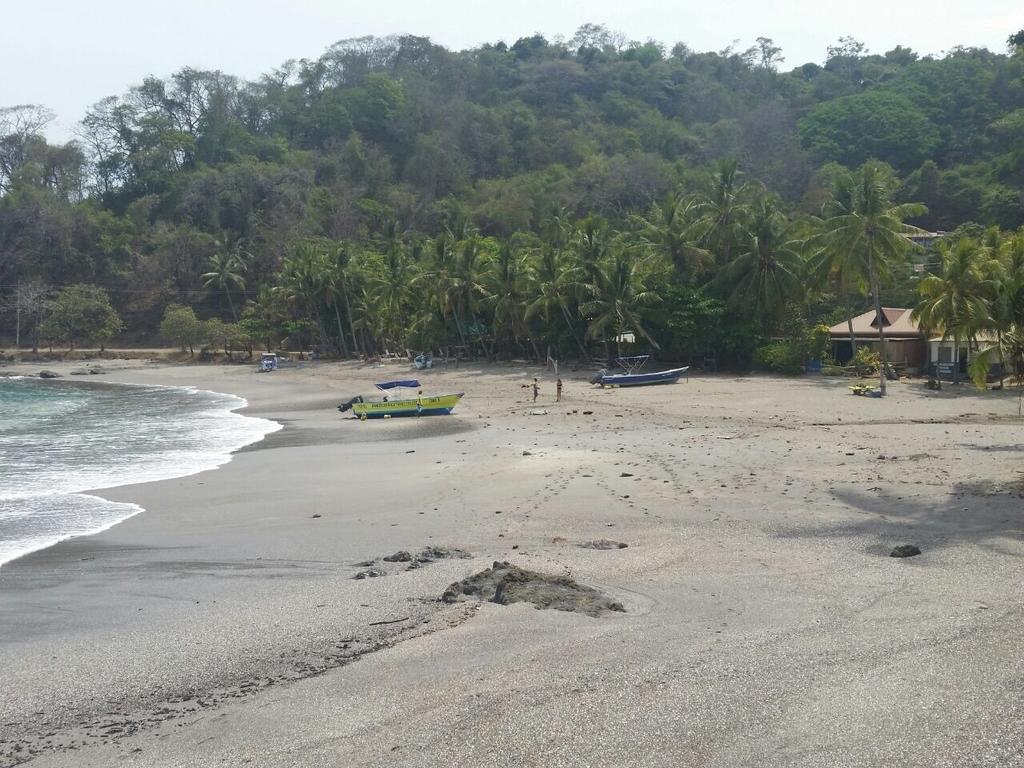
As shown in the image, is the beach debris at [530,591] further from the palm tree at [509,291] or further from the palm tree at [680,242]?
the palm tree at [509,291]

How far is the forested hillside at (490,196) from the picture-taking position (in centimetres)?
4209

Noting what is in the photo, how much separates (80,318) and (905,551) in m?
73.1

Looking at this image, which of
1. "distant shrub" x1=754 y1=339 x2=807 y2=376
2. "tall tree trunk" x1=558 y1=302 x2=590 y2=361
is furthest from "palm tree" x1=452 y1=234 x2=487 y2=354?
"distant shrub" x1=754 y1=339 x2=807 y2=376

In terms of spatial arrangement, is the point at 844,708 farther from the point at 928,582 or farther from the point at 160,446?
the point at 160,446

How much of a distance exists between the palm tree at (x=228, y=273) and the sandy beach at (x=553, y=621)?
190 ft

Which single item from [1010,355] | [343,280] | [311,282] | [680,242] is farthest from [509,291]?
[1010,355]

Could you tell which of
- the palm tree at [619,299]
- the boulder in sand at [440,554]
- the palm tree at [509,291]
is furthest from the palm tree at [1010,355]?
the palm tree at [509,291]

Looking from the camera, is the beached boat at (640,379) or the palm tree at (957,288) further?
the beached boat at (640,379)

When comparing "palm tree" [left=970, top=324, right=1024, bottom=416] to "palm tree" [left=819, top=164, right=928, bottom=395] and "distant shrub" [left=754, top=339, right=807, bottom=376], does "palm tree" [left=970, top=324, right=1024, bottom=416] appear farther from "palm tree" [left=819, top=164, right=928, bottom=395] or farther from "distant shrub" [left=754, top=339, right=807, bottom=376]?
"distant shrub" [left=754, top=339, right=807, bottom=376]

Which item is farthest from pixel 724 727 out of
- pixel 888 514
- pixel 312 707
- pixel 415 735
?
pixel 888 514

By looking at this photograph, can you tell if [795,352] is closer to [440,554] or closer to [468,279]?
[468,279]

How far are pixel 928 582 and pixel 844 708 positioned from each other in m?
3.35

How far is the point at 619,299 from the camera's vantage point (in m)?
40.9

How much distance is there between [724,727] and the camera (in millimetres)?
5617
